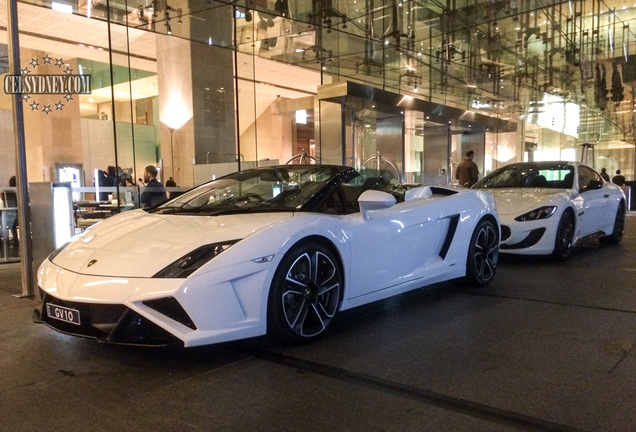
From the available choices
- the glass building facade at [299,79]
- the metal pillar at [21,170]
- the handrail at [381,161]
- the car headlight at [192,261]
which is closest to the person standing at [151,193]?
the glass building facade at [299,79]

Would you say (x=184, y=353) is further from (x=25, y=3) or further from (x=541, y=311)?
(x=25, y=3)

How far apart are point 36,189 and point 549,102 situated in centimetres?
2406

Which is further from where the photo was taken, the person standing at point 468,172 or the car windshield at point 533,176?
the person standing at point 468,172

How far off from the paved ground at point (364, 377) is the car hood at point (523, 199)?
7.61ft

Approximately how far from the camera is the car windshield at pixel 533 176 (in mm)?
7645

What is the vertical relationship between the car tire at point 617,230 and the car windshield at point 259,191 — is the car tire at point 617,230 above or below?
below

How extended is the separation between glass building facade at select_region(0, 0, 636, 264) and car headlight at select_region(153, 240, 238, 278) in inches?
321

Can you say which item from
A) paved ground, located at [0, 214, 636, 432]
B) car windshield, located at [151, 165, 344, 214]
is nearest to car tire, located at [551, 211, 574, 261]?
paved ground, located at [0, 214, 636, 432]

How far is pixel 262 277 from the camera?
3234mm

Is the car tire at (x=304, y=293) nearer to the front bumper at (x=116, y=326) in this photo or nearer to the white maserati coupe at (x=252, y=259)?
the white maserati coupe at (x=252, y=259)

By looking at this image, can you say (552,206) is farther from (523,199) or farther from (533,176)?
(533,176)

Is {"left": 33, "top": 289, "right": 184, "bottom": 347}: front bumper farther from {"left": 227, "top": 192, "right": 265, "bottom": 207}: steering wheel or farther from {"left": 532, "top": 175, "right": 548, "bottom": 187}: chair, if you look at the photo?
{"left": 532, "top": 175, "right": 548, "bottom": 187}: chair

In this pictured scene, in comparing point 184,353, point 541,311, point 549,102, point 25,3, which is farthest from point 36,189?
point 549,102

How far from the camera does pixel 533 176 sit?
7.93 m
